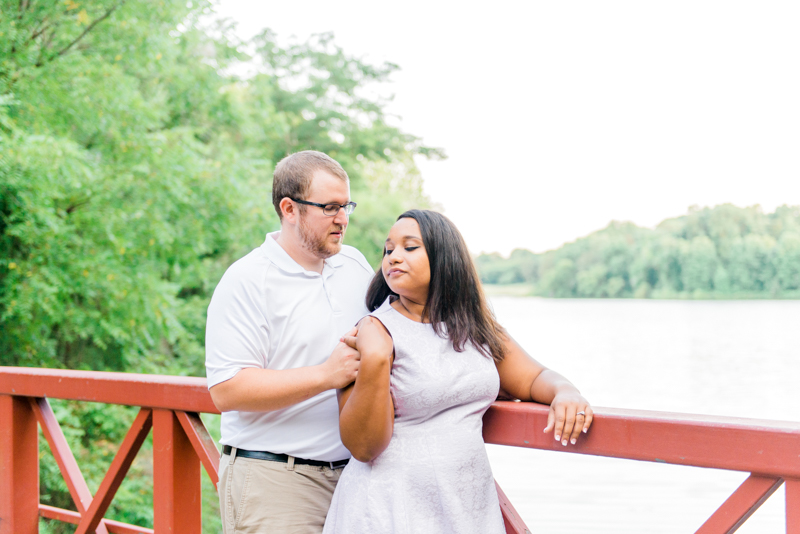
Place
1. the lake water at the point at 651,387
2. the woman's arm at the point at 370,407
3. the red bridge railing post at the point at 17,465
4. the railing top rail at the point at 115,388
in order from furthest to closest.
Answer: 1. the lake water at the point at 651,387
2. the red bridge railing post at the point at 17,465
3. the railing top rail at the point at 115,388
4. the woman's arm at the point at 370,407

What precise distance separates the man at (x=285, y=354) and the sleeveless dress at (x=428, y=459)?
20 centimetres

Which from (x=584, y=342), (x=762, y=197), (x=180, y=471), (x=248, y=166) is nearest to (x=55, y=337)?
(x=248, y=166)

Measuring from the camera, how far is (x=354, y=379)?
1512 millimetres

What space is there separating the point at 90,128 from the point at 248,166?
8.28 ft

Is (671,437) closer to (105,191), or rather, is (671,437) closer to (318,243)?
(318,243)

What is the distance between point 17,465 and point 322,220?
177cm

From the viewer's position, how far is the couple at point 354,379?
147cm

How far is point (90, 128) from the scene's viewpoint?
6531 mm

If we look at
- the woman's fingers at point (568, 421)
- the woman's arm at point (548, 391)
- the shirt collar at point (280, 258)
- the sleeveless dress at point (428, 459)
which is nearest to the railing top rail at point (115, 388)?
the shirt collar at point (280, 258)

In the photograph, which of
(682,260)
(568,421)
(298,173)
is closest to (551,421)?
(568,421)

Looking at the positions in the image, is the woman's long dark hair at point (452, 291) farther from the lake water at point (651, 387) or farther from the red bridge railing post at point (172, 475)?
the red bridge railing post at point (172, 475)

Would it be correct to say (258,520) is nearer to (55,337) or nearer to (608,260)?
(55,337)

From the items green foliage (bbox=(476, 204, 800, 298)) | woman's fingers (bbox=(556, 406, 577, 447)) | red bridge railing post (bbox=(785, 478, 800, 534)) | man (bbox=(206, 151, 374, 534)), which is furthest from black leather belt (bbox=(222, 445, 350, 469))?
green foliage (bbox=(476, 204, 800, 298))

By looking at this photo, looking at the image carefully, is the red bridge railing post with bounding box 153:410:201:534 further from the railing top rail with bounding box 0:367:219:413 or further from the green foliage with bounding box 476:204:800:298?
the green foliage with bounding box 476:204:800:298
